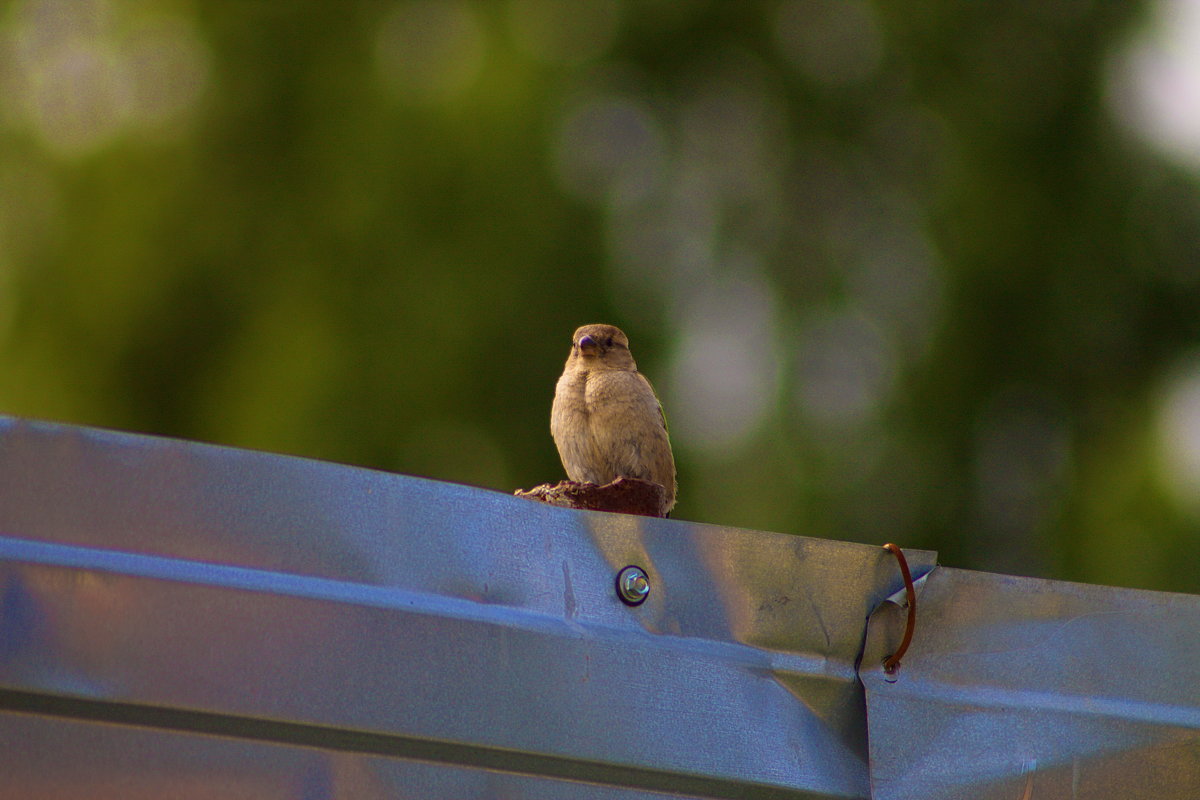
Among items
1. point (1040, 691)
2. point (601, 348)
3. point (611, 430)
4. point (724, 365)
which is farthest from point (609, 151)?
point (1040, 691)

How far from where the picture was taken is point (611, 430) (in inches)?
174

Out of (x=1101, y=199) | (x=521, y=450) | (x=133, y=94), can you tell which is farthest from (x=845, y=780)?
(x=133, y=94)

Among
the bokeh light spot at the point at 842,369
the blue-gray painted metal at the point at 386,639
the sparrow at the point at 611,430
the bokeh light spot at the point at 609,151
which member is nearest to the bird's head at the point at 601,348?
the sparrow at the point at 611,430

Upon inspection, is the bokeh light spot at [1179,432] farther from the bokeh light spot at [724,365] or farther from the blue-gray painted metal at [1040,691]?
the blue-gray painted metal at [1040,691]

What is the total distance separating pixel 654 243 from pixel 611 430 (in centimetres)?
644

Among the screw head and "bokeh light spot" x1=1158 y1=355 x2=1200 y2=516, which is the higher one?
"bokeh light spot" x1=1158 y1=355 x2=1200 y2=516

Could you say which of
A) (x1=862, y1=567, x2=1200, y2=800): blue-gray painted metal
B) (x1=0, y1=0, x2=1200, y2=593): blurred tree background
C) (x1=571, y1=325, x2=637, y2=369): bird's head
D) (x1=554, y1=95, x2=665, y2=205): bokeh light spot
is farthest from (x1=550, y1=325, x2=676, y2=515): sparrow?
(x1=554, y1=95, x2=665, y2=205): bokeh light spot

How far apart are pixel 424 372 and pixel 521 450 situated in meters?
0.89

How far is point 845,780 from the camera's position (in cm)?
234

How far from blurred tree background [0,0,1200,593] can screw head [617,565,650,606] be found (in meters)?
7.00

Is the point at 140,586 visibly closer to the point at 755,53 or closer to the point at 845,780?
the point at 845,780

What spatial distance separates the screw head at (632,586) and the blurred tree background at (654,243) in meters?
7.00

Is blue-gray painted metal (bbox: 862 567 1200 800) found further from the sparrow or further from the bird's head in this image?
the bird's head

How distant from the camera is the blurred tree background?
31.7ft
